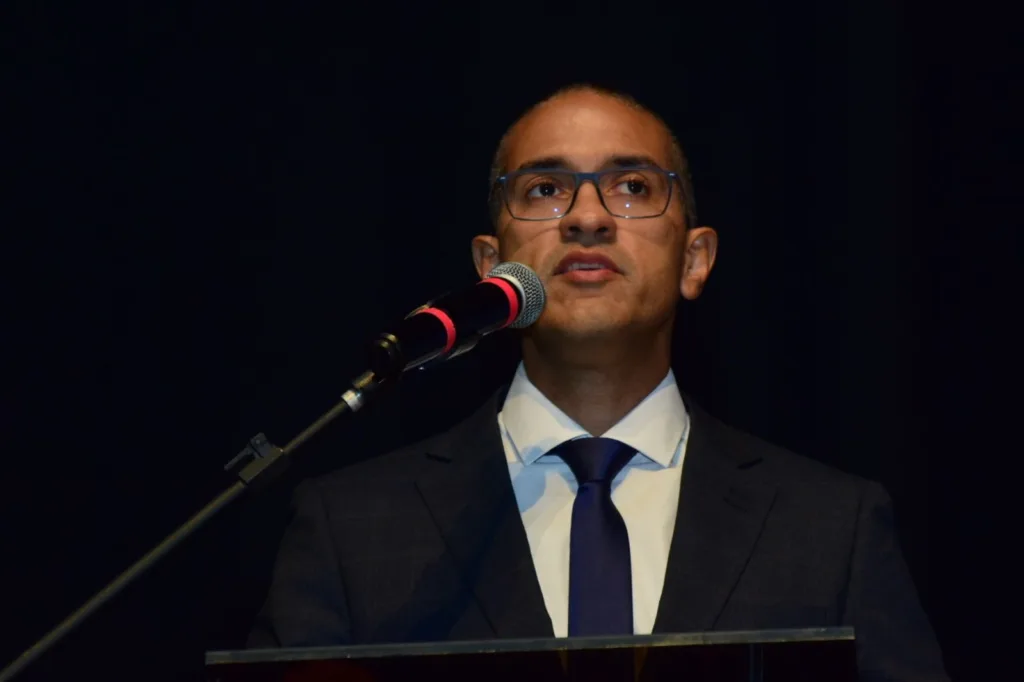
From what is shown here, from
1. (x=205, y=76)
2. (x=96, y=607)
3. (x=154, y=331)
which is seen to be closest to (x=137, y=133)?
(x=205, y=76)

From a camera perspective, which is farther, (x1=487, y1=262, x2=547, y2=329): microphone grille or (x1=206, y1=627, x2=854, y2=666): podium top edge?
(x1=487, y1=262, x2=547, y2=329): microphone grille

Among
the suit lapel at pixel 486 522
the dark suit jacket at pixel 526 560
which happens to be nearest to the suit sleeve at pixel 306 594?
the dark suit jacket at pixel 526 560

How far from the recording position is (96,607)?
1.41 meters

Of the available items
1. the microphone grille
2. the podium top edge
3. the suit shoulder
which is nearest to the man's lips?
the suit shoulder

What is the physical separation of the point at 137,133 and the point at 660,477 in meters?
1.38

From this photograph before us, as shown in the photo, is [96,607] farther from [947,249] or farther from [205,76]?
[947,249]

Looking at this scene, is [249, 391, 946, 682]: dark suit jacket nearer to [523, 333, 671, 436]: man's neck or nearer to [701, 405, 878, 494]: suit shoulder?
[701, 405, 878, 494]: suit shoulder

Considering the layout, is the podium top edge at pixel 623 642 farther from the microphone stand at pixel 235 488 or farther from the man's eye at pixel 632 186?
the man's eye at pixel 632 186

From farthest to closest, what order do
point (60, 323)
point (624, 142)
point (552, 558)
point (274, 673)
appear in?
point (60, 323) → point (624, 142) → point (552, 558) → point (274, 673)

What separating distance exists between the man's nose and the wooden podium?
1.20 meters

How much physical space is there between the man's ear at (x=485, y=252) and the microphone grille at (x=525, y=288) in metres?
0.80

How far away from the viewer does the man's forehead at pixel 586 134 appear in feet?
8.02

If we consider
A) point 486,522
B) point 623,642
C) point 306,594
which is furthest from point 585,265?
point 623,642

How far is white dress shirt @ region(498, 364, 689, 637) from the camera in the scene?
7.25 feet
